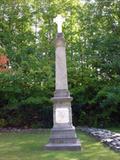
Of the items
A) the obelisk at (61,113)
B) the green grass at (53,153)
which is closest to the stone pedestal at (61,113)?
the obelisk at (61,113)

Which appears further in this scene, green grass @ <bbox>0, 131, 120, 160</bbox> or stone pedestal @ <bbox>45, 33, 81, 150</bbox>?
stone pedestal @ <bbox>45, 33, 81, 150</bbox>

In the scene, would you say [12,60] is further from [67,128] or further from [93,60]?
[67,128]

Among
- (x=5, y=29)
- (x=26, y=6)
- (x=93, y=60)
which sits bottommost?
(x=93, y=60)

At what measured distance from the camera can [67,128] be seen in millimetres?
13320

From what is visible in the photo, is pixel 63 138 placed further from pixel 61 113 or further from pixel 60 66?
pixel 60 66

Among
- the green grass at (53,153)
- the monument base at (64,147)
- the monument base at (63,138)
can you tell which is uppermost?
the monument base at (63,138)

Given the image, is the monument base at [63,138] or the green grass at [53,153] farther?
the monument base at [63,138]

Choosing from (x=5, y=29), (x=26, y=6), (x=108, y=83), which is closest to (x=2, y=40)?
(x=5, y=29)

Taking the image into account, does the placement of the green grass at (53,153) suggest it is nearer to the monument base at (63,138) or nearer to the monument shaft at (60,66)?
the monument base at (63,138)

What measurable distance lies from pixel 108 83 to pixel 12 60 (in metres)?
6.01

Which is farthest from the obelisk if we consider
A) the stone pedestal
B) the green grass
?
the green grass

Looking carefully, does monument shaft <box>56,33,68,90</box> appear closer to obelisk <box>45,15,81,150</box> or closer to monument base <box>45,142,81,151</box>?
obelisk <box>45,15,81,150</box>

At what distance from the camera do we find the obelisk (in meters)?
13.2

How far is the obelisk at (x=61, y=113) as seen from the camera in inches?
519
